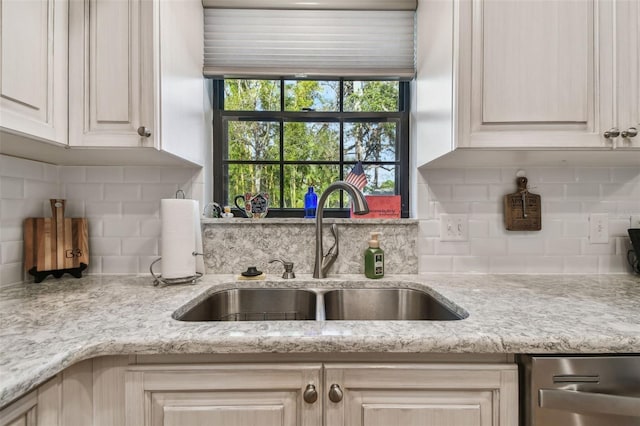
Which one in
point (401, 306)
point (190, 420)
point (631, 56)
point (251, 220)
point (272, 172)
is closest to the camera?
point (190, 420)

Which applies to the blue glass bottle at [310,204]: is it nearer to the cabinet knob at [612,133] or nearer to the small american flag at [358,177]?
the small american flag at [358,177]

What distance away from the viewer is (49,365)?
1.99 ft

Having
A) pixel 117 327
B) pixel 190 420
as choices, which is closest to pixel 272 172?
pixel 117 327

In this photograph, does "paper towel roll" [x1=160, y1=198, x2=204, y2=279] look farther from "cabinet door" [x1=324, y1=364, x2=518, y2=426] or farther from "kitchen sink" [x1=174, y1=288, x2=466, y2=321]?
"cabinet door" [x1=324, y1=364, x2=518, y2=426]

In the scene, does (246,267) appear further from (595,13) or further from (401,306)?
(595,13)

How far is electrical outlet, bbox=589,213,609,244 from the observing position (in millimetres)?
1469

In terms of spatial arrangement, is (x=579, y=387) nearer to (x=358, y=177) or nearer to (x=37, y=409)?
(x=358, y=177)

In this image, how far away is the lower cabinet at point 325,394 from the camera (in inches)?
29.5

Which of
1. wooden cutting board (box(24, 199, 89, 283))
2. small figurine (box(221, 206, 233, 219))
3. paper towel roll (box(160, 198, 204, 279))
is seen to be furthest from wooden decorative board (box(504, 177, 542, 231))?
wooden cutting board (box(24, 199, 89, 283))

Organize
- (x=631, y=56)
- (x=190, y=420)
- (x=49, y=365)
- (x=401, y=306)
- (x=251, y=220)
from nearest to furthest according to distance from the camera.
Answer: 1. (x=49, y=365)
2. (x=190, y=420)
3. (x=631, y=56)
4. (x=401, y=306)
5. (x=251, y=220)

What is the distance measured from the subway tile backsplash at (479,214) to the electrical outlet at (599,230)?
0.06 feet

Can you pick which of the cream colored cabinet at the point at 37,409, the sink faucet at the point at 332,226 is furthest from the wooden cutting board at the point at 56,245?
the sink faucet at the point at 332,226

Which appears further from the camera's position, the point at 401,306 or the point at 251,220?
the point at 251,220

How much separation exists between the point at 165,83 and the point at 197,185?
0.49 meters
